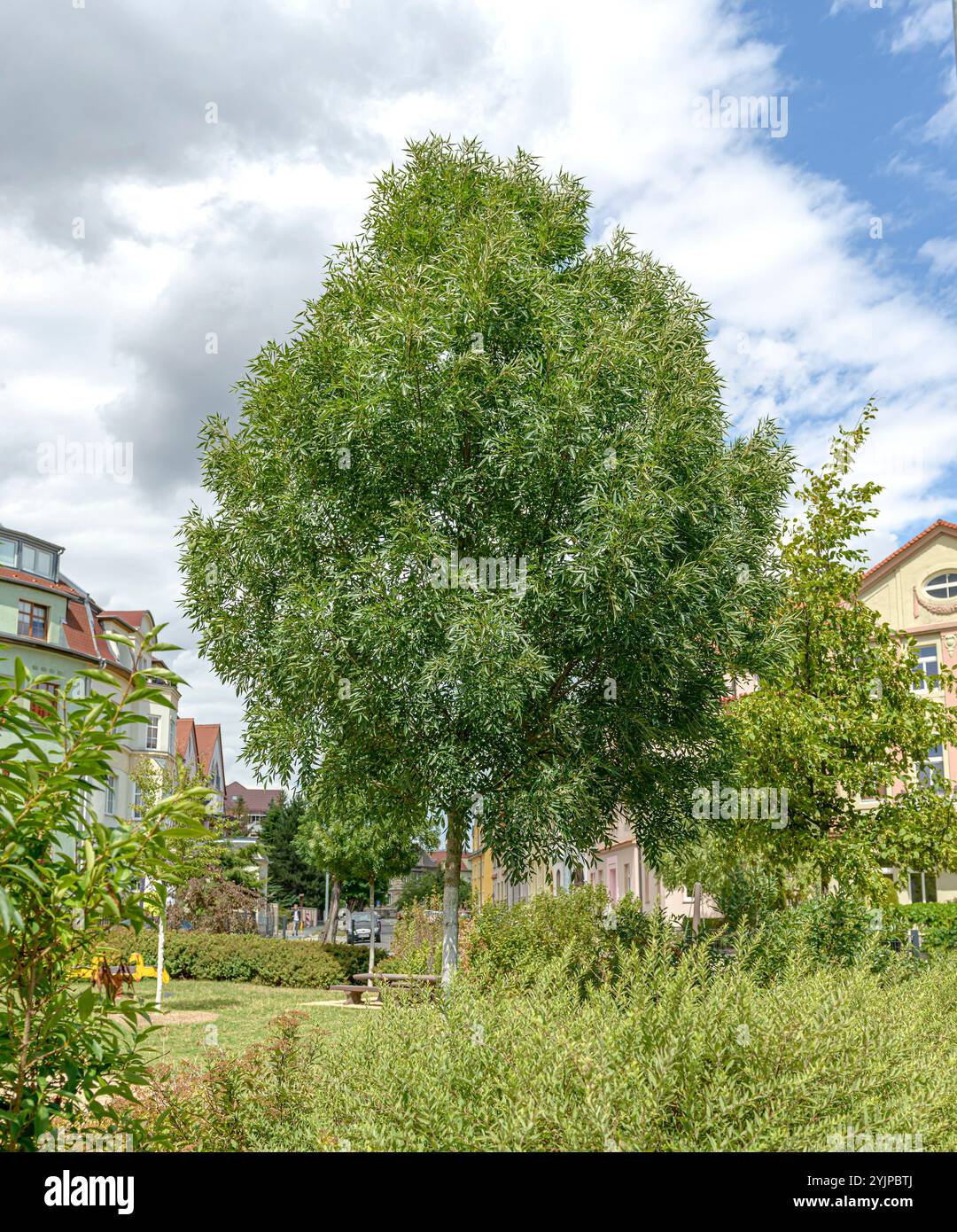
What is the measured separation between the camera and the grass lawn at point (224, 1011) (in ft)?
46.5

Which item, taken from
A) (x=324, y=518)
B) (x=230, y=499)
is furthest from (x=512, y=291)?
(x=230, y=499)

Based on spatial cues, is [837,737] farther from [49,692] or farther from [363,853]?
[363,853]

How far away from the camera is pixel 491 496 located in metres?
12.9

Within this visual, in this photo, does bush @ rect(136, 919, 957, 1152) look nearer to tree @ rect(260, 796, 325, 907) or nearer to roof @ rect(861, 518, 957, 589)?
roof @ rect(861, 518, 957, 589)

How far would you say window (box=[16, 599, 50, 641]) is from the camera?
1642 inches

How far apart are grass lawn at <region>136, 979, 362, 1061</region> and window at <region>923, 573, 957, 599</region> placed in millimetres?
29012

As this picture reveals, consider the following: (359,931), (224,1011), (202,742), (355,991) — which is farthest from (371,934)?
(202,742)

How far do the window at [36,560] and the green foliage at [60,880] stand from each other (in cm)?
4353

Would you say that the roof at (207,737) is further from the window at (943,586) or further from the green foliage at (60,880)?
the green foliage at (60,880)

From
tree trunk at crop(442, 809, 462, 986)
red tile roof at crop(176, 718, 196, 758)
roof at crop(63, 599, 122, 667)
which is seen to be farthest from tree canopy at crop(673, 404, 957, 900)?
red tile roof at crop(176, 718, 196, 758)

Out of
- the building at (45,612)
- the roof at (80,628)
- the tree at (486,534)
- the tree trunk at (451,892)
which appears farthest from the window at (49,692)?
the roof at (80,628)
